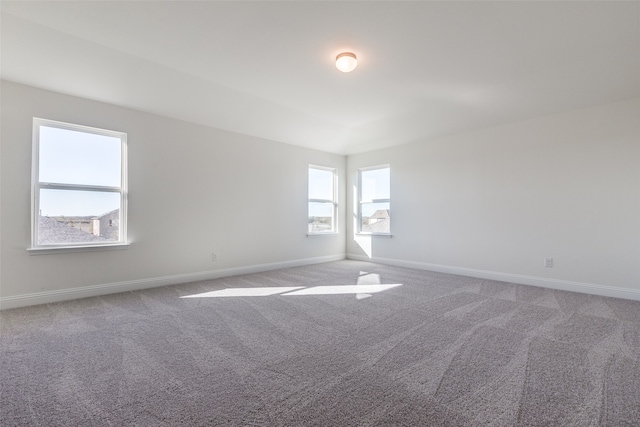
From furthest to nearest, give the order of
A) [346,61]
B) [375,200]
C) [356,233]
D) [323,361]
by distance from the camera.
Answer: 1. [356,233]
2. [375,200]
3. [346,61]
4. [323,361]

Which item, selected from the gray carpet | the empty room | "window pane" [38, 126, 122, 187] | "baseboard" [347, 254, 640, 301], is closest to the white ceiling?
the empty room

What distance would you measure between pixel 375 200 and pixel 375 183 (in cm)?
37

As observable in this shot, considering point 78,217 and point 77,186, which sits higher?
point 77,186

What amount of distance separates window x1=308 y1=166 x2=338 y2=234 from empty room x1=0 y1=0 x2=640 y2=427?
457 millimetres

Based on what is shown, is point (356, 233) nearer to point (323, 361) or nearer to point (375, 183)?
point (375, 183)

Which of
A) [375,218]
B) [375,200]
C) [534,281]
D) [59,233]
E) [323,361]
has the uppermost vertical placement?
[375,200]

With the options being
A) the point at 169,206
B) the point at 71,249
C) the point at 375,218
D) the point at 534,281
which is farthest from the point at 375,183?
the point at 71,249

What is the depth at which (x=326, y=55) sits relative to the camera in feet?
10.2

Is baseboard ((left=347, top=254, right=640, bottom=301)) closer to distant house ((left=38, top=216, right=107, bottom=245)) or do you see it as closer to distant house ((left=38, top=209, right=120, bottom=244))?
distant house ((left=38, top=209, right=120, bottom=244))

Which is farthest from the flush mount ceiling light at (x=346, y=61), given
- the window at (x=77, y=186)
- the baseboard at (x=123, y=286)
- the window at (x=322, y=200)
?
the baseboard at (x=123, y=286)

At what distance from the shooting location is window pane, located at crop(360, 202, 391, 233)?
240 inches

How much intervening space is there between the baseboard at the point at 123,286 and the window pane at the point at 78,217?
58 cm

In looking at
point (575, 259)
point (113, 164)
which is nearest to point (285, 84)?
point (113, 164)

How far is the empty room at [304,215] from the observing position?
5.90ft
